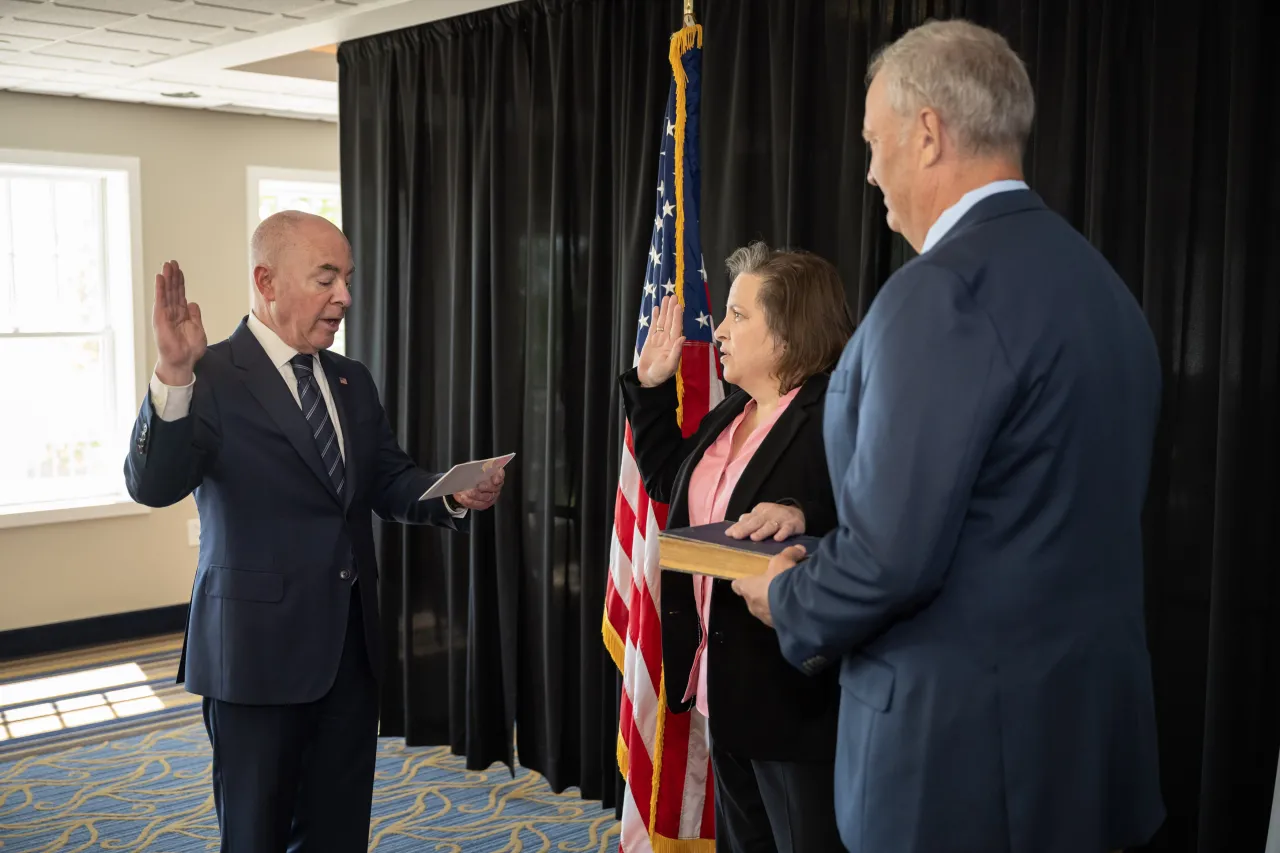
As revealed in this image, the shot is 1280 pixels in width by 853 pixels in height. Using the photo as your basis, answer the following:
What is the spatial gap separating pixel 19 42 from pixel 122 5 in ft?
3.06

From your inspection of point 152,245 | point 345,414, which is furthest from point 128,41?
point 345,414

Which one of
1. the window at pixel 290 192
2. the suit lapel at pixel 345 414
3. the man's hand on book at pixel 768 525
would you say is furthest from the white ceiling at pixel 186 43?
the man's hand on book at pixel 768 525

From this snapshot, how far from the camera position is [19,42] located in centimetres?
438

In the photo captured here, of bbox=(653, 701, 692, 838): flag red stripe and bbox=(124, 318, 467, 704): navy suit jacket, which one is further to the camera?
bbox=(653, 701, 692, 838): flag red stripe

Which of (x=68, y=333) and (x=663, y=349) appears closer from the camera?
(x=663, y=349)

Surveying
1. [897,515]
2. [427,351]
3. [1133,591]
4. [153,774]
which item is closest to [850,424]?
[897,515]

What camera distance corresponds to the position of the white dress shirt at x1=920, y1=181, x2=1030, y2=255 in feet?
4.49

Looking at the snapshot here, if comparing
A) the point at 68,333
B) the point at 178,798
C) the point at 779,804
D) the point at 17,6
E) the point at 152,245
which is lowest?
the point at 178,798

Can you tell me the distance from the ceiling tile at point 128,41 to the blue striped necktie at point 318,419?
2402mm

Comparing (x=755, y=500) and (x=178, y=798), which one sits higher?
(x=755, y=500)

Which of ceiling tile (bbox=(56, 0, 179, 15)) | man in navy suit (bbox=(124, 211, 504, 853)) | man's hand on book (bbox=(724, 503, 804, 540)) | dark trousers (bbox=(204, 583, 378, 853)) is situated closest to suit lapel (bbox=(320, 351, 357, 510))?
man in navy suit (bbox=(124, 211, 504, 853))

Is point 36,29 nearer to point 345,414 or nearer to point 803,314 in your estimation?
point 345,414

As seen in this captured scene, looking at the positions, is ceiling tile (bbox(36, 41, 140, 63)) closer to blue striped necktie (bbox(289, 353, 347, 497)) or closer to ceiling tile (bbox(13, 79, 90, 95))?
ceiling tile (bbox(13, 79, 90, 95))

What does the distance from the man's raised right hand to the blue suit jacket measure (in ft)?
4.53
